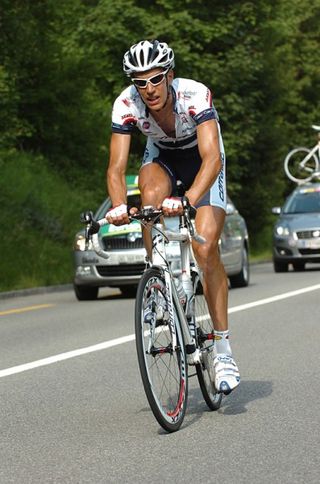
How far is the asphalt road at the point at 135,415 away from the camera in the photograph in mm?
6324

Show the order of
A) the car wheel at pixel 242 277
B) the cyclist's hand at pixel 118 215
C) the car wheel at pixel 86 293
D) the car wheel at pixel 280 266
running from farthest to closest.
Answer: the car wheel at pixel 280 266 < the car wheel at pixel 242 277 < the car wheel at pixel 86 293 < the cyclist's hand at pixel 118 215

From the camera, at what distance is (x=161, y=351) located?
7277mm

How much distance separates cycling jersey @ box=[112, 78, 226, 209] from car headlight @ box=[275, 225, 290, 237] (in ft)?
63.3

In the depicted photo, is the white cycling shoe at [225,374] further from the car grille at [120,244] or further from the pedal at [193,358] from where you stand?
the car grille at [120,244]

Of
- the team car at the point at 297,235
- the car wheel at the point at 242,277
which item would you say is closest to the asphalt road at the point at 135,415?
the car wheel at the point at 242,277

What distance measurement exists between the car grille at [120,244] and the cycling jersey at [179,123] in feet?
37.3

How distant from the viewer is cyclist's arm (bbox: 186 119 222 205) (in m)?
7.54

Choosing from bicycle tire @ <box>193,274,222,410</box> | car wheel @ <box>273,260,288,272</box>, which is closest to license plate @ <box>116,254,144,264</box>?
car wheel @ <box>273,260,288,272</box>

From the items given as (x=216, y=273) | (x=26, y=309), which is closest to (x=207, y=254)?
(x=216, y=273)

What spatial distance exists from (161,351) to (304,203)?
21.4 metres

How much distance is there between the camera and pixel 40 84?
33312 millimetres

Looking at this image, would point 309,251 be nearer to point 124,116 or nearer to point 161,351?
point 124,116

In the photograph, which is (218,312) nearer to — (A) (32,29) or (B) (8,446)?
(B) (8,446)

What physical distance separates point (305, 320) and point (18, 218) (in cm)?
1443
